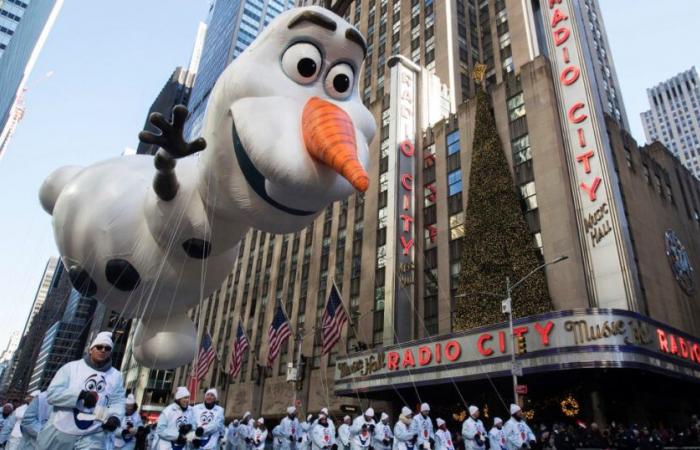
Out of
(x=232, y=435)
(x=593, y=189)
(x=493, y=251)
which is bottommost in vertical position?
(x=232, y=435)

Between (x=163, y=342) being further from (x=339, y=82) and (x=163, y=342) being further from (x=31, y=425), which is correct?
(x=339, y=82)

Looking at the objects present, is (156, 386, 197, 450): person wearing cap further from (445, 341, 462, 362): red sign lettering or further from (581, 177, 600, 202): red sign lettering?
(581, 177, 600, 202): red sign lettering

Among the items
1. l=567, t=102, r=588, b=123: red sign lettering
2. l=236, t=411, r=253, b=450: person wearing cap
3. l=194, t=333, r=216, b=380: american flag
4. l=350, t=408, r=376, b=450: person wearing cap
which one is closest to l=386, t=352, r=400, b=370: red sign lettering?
l=194, t=333, r=216, b=380: american flag

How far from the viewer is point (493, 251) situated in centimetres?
2456

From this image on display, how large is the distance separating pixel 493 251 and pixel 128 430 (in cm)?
1879

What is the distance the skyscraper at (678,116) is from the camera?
123 m

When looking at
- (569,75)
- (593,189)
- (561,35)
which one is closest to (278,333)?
(593,189)

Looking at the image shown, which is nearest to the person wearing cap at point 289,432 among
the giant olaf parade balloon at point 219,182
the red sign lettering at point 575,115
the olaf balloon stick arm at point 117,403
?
the giant olaf parade balloon at point 219,182

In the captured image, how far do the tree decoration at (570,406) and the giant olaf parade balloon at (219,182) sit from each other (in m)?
19.7

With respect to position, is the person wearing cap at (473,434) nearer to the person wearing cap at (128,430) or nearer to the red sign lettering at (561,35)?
the person wearing cap at (128,430)

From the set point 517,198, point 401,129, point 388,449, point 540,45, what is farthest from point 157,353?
point 540,45

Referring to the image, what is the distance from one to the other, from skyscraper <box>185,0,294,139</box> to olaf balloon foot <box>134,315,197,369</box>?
3517 inches

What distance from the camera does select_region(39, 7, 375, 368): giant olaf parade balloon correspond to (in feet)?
16.0

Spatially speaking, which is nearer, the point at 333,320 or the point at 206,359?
the point at 333,320
